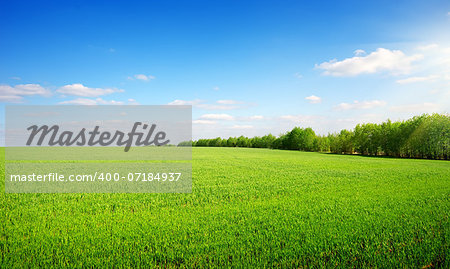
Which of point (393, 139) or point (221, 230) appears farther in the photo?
point (393, 139)

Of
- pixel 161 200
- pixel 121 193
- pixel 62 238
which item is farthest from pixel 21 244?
pixel 121 193

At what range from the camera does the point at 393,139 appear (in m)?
61.0

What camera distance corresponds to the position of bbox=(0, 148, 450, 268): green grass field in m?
4.99

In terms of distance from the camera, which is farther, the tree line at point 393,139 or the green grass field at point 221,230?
the tree line at point 393,139

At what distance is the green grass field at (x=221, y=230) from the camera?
4.99 meters

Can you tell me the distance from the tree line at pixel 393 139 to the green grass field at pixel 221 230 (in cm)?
5591

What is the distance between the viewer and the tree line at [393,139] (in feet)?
169

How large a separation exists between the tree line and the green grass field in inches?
2201

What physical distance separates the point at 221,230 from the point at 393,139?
232ft

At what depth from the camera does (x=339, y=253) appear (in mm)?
5312

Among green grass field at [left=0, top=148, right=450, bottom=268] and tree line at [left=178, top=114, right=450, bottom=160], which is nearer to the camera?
green grass field at [left=0, top=148, right=450, bottom=268]

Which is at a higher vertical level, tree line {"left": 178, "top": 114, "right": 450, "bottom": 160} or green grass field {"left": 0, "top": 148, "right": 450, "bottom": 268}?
tree line {"left": 178, "top": 114, "right": 450, "bottom": 160}

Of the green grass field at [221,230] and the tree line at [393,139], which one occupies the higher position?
the tree line at [393,139]

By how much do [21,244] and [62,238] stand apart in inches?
33.1
